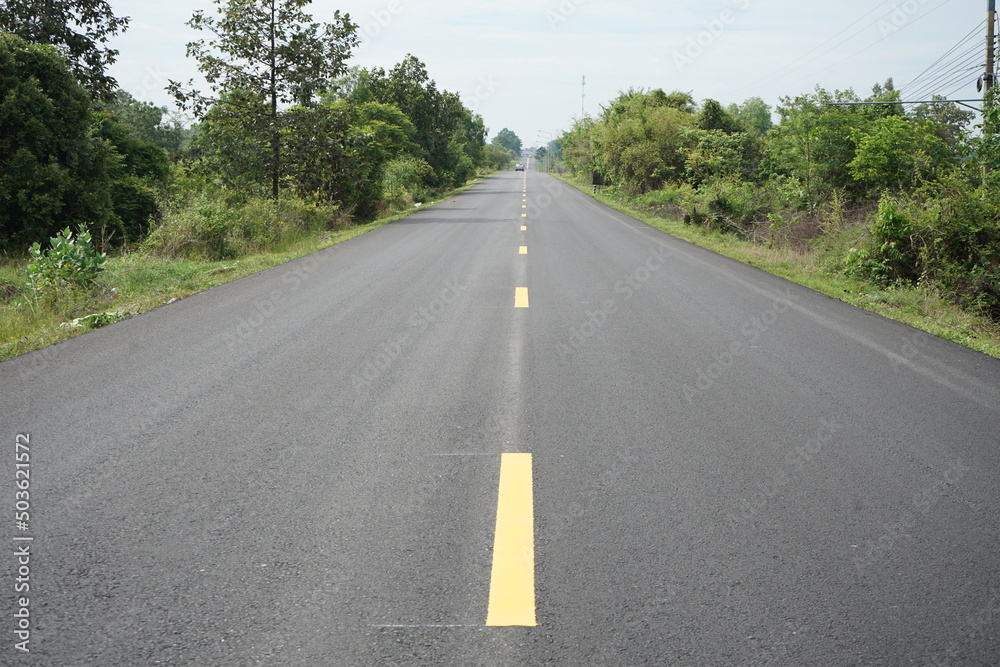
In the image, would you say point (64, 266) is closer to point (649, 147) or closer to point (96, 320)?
point (96, 320)

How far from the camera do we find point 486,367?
259 inches

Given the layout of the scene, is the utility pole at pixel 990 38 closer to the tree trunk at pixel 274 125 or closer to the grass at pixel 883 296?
the grass at pixel 883 296

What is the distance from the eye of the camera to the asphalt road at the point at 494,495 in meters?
2.79

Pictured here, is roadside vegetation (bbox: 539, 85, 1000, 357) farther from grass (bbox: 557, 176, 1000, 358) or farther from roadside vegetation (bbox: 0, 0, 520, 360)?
roadside vegetation (bbox: 0, 0, 520, 360)

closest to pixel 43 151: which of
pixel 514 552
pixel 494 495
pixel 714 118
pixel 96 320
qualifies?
pixel 96 320

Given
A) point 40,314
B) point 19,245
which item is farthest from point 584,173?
point 40,314

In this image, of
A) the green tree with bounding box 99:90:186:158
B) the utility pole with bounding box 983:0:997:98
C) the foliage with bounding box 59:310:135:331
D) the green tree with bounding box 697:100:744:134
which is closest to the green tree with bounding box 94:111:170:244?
the foliage with bounding box 59:310:135:331

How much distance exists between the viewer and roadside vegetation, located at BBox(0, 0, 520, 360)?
34.0ft

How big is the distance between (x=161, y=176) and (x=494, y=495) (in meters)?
19.5

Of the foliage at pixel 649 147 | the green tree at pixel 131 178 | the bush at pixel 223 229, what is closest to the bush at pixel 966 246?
the bush at pixel 223 229

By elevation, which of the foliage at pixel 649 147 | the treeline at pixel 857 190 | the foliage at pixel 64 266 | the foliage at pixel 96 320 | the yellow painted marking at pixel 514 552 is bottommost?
the yellow painted marking at pixel 514 552

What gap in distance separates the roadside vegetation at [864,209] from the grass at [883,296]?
0.09 feet

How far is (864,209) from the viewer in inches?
664

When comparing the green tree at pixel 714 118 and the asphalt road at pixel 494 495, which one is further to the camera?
the green tree at pixel 714 118
